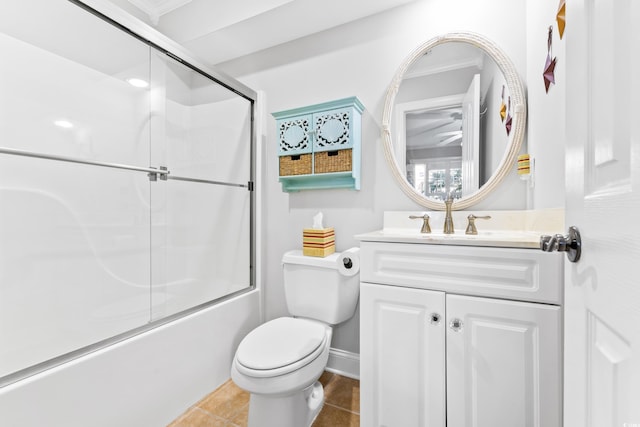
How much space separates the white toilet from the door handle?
938mm

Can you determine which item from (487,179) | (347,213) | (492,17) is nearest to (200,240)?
(347,213)

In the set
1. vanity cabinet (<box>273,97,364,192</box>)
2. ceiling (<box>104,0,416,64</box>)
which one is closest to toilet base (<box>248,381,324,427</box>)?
vanity cabinet (<box>273,97,364,192</box>)

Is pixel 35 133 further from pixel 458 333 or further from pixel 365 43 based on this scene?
pixel 458 333

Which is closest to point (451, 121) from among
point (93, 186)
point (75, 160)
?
point (75, 160)

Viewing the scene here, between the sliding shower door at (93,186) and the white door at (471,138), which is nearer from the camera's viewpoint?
the sliding shower door at (93,186)

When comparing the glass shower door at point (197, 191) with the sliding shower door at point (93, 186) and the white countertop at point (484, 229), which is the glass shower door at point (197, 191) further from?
the white countertop at point (484, 229)

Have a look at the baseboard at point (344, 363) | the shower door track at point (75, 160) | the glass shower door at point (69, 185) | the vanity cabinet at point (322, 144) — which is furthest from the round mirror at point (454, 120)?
the glass shower door at point (69, 185)

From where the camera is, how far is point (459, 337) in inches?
38.3

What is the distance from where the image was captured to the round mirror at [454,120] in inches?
53.0

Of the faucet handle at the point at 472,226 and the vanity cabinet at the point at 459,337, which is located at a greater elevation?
the faucet handle at the point at 472,226

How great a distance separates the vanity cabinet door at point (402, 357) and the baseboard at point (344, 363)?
547mm

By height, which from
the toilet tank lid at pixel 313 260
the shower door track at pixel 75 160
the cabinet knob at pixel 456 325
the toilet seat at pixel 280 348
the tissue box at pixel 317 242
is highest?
the shower door track at pixel 75 160

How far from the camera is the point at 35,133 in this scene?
51.4 inches

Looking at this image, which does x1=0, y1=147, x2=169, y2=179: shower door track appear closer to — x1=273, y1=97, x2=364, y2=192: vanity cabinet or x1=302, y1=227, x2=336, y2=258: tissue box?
x1=273, y1=97, x2=364, y2=192: vanity cabinet
